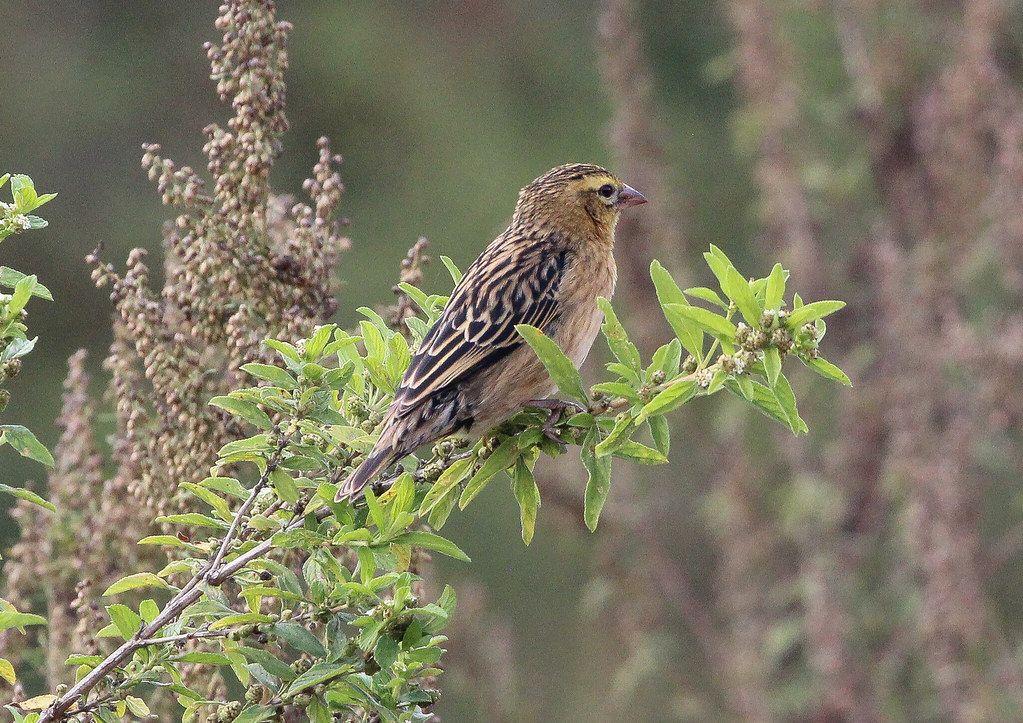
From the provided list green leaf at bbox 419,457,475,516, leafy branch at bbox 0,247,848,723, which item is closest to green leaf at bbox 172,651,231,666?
leafy branch at bbox 0,247,848,723

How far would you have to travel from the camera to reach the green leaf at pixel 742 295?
101 inches

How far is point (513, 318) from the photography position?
405cm

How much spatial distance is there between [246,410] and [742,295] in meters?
1.02

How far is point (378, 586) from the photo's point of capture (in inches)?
98.3

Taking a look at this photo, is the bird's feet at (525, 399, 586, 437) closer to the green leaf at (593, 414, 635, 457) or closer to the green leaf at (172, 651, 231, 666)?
the green leaf at (593, 414, 635, 457)

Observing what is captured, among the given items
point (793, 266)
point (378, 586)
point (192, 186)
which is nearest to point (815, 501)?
point (793, 266)

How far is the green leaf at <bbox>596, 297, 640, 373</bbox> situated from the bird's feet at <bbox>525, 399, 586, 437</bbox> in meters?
0.22

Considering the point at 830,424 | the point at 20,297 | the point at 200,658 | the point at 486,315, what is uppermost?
the point at 830,424

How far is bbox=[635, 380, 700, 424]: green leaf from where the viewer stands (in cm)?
257

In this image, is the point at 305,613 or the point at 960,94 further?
the point at 960,94

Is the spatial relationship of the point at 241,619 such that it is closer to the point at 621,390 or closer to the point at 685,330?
the point at 621,390

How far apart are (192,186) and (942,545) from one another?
4631mm

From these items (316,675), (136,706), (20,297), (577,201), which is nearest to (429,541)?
(316,675)

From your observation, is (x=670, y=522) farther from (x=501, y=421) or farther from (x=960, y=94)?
(x=501, y=421)
